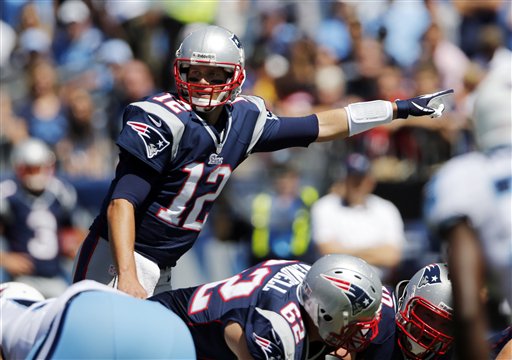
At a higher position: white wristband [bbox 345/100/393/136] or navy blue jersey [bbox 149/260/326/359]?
white wristband [bbox 345/100/393/136]

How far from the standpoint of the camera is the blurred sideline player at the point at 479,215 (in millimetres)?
3420

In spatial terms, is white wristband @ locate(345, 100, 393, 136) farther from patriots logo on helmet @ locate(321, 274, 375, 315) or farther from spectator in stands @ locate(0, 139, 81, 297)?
spectator in stands @ locate(0, 139, 81, 297)

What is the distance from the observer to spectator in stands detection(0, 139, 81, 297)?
927cm

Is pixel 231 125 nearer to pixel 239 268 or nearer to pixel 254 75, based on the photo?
pixel 239 268

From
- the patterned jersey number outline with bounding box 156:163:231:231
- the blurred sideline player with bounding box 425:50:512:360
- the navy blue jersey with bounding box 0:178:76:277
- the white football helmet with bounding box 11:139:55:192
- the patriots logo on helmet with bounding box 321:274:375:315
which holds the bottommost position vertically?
the navy blue jersey with bounding box 0:178:76:277

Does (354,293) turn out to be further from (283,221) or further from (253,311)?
(283,221)

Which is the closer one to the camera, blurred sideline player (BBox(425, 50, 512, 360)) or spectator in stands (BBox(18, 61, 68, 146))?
blurred sideline player (BBox(425, 50, 512, 360))

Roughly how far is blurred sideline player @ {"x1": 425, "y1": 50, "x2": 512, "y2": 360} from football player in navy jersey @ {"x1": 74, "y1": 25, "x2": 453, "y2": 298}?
1674 mm

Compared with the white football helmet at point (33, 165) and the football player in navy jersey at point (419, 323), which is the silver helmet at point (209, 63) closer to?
the football player in navy jersey at point (419, 323)

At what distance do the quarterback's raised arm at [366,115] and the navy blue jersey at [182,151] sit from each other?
0.09m

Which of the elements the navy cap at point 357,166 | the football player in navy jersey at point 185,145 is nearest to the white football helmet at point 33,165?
the navy cap at point 357,166

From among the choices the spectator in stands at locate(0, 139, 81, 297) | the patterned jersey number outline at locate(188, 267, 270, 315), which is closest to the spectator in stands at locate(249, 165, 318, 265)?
the spectator in stands at locate(0, 139, 81, 297)

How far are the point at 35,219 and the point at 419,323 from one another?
17.6 feet

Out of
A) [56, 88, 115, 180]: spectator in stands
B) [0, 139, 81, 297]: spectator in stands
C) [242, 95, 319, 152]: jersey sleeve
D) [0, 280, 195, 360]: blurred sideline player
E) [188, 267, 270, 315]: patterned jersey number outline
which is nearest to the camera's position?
[0, 280, 195, 360]: blurred sideline player
